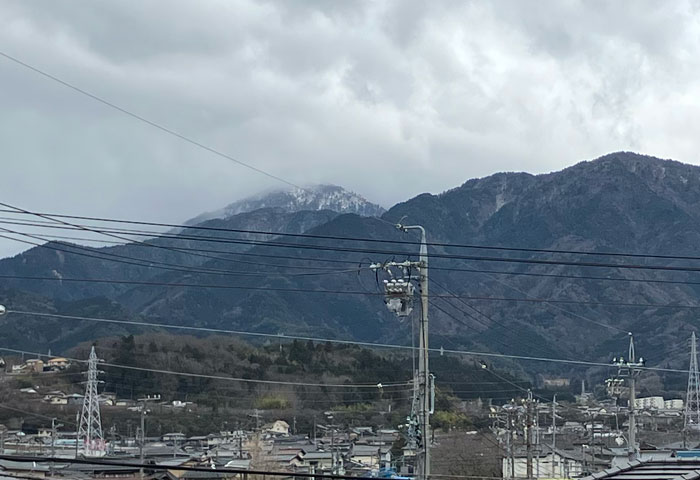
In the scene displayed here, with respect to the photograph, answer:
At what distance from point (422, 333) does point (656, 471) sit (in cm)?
663

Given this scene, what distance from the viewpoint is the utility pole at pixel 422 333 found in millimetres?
22516

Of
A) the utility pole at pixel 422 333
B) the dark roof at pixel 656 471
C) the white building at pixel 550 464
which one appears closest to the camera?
the dark roof at pixel 656 471

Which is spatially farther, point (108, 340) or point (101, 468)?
point (108, 340)

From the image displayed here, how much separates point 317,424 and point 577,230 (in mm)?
130603

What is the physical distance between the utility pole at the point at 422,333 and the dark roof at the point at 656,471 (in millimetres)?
4472

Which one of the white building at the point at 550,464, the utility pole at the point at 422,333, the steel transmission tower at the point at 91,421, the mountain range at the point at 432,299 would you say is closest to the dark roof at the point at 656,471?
the utility pole at the point at 422,333

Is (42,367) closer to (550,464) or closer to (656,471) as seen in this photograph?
(550,464)

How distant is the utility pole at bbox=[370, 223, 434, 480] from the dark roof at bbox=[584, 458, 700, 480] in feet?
14.7

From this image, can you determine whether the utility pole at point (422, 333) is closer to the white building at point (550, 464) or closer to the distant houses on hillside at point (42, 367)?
the white building at point (550, 464)

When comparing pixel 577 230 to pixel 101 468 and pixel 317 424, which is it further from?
pixel 101 468

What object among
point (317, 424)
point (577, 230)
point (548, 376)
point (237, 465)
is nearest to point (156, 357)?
point (317, 424)

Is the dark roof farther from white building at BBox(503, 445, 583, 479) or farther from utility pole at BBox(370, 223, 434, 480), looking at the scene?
white building at BBox(503, 445, 583, 479)

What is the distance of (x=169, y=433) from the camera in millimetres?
75375

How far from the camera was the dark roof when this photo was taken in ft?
57.0
